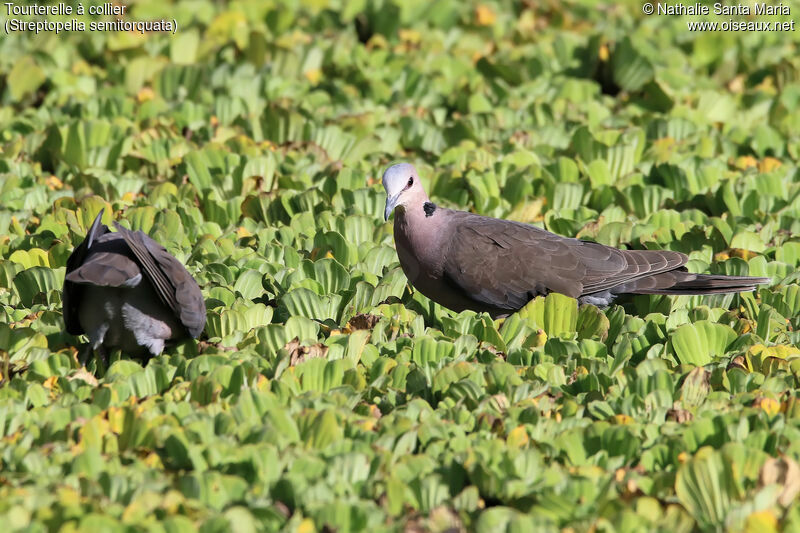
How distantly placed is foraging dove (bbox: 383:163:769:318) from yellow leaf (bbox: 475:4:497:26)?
4984 millimetres

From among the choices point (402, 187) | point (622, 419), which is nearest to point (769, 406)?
point (622, 419)

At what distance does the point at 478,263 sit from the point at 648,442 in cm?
181

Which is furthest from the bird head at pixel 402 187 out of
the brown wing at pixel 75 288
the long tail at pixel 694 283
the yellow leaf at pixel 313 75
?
the yellow leaf at pixel 313 75

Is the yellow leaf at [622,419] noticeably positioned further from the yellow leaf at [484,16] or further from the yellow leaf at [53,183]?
the yellow leaf at [484,16]

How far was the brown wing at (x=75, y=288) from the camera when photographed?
496 cm

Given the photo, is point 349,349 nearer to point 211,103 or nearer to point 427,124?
point 427,124

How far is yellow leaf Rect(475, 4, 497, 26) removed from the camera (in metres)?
10.6

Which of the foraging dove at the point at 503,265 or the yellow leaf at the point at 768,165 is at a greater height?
the yellow leaf at the point at 768,165

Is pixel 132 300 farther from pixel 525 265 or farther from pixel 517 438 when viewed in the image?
pixel 525 265

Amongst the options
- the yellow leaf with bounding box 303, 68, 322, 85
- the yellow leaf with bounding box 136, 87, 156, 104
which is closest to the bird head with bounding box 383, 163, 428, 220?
the yellow leaf with bounding box 136, 87, 156, 104

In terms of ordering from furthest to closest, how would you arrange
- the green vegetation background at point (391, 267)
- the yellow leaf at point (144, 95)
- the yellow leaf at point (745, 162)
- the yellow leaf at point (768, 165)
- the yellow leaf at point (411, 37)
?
the yellow leaf at point (411, 37)
the yellow leaf at point (144, 95)
the yellow leaf at point (745, 162)
the yellow leaf at point (768, 165)
the green vegetation background at point (391, 267)

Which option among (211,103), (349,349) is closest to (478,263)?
(349,349)

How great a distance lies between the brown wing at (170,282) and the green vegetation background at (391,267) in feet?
0.66

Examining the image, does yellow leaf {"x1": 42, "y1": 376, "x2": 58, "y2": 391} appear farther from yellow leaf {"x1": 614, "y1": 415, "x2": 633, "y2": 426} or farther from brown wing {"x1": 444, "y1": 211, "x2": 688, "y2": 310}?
yellow leaf {"x1": 614, "y1": 415, "x2": 633, "y2": 426}
